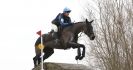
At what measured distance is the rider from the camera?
15828mm

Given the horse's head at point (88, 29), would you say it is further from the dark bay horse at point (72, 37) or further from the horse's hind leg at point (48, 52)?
Answer: the horse's hind leg at point (48, 52)

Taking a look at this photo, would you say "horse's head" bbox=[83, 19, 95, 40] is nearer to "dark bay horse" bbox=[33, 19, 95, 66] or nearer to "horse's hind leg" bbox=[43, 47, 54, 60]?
"dark bay horse" bbox=[33, 19, 95, 66]

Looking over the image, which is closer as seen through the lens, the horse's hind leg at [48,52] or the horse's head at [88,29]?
the horse's head at [88,29]

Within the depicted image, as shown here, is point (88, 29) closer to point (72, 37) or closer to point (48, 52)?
point (72, 37)

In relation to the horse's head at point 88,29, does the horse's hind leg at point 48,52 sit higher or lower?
lower

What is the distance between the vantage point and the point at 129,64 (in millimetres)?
30609

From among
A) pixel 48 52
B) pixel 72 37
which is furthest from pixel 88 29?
pixel 48 52

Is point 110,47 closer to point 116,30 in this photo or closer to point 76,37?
point 116,30

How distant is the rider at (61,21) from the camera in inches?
623

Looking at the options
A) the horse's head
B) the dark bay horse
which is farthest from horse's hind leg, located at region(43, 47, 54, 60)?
the horse's head

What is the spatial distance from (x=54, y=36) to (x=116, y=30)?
598 inches

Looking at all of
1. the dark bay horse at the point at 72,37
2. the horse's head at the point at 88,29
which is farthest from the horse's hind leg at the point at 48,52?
the horse's head at the point at 88,29

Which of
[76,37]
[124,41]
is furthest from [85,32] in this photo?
[124,41]

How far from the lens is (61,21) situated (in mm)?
15938
